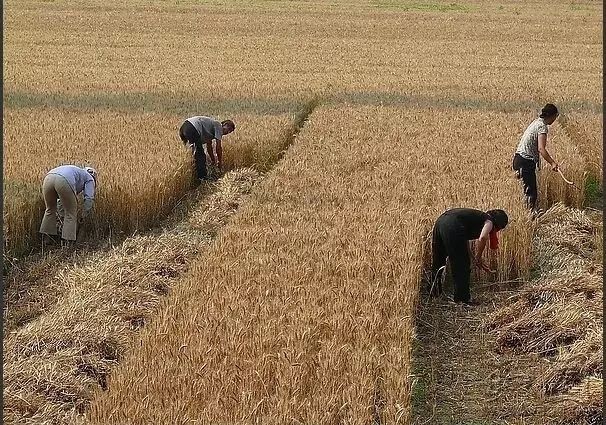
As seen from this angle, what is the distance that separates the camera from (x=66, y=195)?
932cm

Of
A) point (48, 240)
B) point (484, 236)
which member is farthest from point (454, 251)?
point (48, 240)

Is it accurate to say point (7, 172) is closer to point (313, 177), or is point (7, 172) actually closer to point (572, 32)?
point (313, 177)

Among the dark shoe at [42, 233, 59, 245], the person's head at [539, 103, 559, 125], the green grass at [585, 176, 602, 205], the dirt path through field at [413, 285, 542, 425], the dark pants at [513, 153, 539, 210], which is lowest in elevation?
the green grass at [585, 176, 602, 205]

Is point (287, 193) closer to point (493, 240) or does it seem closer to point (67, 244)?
point (67, 244)

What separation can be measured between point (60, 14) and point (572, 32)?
2880cm

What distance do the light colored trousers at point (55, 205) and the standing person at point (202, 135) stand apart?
3043 millimetres

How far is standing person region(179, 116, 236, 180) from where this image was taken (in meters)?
12.2

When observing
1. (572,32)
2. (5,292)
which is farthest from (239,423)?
(572,32)

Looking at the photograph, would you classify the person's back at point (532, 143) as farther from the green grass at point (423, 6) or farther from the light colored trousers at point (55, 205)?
the green grass at point (423, 6)

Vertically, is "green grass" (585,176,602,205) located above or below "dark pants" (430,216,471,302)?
below

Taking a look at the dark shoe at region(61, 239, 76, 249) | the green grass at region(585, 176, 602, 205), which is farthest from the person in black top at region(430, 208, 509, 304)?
the green grass at region(585, 176, 602, 205)

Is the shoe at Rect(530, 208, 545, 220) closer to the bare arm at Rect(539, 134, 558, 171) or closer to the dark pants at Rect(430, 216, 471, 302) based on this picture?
the bare arm at Rect(539, 134, 558, 171)

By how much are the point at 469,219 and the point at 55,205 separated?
499 cm

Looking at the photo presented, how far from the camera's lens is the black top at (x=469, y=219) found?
8.08 metres
